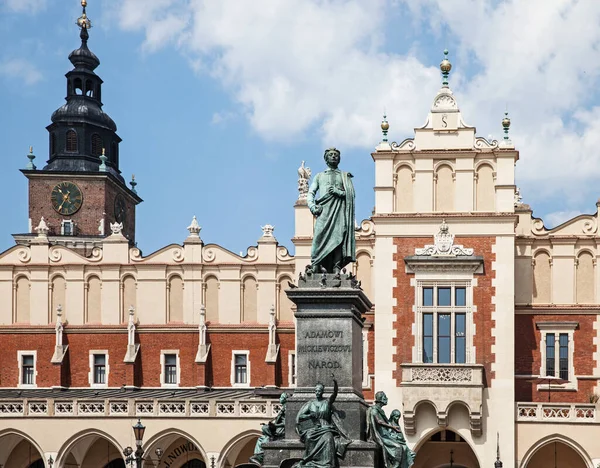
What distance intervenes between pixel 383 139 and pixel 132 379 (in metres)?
14.1

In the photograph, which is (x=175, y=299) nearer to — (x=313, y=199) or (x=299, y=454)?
(x=313, y=199)

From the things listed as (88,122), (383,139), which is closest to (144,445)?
(383,139)

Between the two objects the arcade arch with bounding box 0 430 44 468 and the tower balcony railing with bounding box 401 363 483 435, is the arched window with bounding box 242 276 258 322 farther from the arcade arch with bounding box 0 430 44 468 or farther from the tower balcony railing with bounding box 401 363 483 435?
the tower balcony railing with bounding box 401 363 483 435

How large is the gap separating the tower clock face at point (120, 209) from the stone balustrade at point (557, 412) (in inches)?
1647

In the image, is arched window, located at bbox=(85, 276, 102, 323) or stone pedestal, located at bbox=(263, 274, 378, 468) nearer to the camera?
stone pedestal, located at bbox=(263, 274, 378, 468)

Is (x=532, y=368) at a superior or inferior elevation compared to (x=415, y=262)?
inferior

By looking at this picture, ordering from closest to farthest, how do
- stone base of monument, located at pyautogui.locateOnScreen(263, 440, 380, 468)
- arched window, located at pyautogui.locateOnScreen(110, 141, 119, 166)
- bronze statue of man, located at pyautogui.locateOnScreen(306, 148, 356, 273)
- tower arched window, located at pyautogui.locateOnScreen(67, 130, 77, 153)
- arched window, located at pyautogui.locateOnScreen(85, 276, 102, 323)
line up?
stone base of monument, located at pyautogui.locateOnScreen(263, 440, 380, 468), bronze statue of man, located at pyautogui.locateOnScreen(306, 148, 356, 273), arched window, located at pyautogui.locateOnScreen(85, 276, 102, 323), tower arched window, located at pyautogui.locateOnScreen(67, 130, 77, 153), arched window, located at pyautogui.locateOnScreen(110, 141, 119, 166)

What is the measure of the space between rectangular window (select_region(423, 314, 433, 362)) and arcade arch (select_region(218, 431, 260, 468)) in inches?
265

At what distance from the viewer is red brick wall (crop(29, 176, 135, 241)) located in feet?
266

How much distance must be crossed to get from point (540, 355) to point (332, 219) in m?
28.7

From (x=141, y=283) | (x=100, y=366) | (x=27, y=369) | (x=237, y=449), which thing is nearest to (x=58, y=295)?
(x=27, y=369)

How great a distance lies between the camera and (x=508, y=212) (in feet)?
159

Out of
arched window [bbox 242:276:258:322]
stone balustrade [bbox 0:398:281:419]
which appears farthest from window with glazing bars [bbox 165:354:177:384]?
stone balustrade [bbox 0:398:281:419]

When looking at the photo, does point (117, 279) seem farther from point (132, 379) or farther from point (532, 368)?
point (532, 368)
